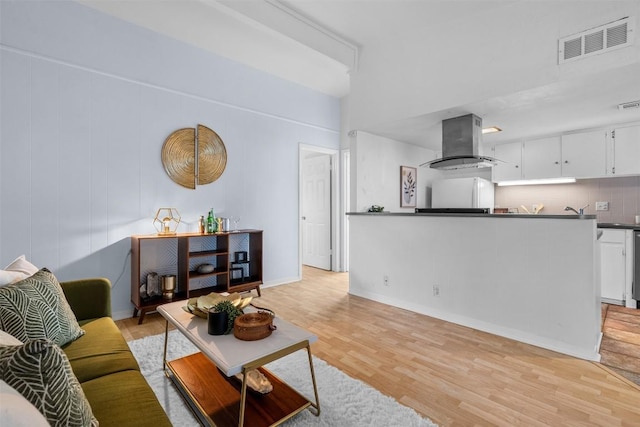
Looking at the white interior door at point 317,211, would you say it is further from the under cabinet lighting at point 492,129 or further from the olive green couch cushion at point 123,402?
the olive green couch cushion at point 123,402

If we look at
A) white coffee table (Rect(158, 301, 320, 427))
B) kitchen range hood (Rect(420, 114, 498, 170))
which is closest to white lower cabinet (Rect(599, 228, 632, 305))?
kitchen range hood (Rect(420, 114, 498, 170))

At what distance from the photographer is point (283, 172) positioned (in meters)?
4.59

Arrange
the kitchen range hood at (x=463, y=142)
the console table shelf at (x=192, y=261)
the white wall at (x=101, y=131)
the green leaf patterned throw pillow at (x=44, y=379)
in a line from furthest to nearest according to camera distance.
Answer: the kitchen range hood at (x=463, y=142) → the console table shelf at (x=192, y=261) → the white wall at (x=101, y=131) → the green leaf patterned throw pillow at (x=44, y=379)

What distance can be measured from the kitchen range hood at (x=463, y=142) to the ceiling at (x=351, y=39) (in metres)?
0.12

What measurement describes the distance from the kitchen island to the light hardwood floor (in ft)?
0.57

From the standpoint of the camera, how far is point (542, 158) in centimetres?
433

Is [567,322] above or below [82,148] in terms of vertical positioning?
below

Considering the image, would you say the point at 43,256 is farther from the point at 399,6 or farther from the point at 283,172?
the point at 399,6

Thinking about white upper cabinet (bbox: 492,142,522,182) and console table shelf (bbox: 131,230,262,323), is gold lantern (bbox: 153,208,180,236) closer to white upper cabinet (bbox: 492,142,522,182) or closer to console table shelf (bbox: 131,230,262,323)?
Answer: console table shelf (bbox: 131,230,262,323)

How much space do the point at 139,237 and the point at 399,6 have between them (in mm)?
3457

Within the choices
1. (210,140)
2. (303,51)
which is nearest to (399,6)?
(303,51)

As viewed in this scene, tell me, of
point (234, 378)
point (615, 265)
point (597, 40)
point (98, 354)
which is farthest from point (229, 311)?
point (615, 265)

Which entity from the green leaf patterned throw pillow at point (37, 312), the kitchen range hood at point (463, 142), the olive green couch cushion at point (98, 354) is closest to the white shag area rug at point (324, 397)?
the olive green couch cushion at point (98, 354)

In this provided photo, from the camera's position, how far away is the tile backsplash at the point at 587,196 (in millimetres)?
3910
